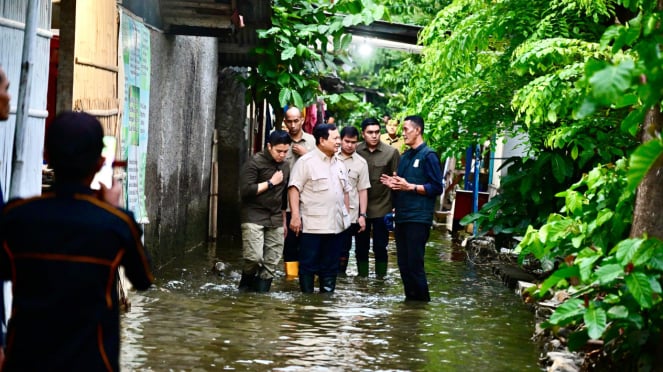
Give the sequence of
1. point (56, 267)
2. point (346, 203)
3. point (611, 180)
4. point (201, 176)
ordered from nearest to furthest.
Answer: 1. point (56, 267)
2. point (611, 180)
3. point (346, 203)
4. point (201, 176)

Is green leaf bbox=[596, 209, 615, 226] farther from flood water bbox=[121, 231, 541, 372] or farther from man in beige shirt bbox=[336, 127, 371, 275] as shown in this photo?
man in beige shirt bbox=[336, 127, 371, 275]

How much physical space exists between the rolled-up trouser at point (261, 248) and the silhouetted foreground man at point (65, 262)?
290 inches

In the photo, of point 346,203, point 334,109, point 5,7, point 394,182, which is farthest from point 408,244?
point 334,109

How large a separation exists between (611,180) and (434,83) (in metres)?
5.96

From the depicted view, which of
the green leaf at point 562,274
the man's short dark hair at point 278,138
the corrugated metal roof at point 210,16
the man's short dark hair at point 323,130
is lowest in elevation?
the green leaf at point 562,274

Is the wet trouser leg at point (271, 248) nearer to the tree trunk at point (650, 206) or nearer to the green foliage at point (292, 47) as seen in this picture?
the green foliage at point (292, 47)

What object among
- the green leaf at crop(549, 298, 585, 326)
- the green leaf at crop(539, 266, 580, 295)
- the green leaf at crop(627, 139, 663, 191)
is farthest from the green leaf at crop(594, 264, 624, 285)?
the green leaf at crop(627, 139, 663, 191)

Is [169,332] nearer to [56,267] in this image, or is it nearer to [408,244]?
[408,244]

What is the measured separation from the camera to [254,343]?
8.77 metres

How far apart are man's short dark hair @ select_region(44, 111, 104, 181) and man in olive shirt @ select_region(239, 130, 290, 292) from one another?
7421mm

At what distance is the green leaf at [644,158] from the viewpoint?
5.03m

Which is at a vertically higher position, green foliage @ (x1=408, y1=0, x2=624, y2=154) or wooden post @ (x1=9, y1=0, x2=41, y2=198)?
green foliage @ (x1=408, y1=0, x2=624, y2=154)

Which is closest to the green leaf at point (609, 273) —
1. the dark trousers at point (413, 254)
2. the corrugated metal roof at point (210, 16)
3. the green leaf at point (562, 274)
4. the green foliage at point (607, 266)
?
the green foliage at point (607, 266)

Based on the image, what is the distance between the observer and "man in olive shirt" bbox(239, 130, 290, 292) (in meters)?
11.4
